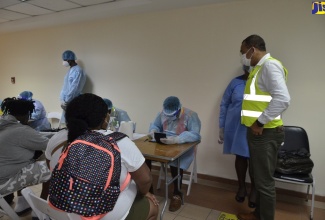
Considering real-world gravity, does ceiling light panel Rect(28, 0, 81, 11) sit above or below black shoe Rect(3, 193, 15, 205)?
above

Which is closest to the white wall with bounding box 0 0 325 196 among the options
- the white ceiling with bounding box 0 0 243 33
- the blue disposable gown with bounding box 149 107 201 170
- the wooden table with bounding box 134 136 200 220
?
the white ceiling with bounding box 0 0 243 33

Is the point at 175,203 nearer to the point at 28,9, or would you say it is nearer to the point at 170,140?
the point at 170,140

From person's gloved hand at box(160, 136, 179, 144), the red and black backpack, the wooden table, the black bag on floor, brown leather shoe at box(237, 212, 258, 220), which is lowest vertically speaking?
brown leather shoe at box(237, 212, 258, 220)

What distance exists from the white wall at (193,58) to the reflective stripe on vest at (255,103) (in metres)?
1.09

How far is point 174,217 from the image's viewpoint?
7.73ft

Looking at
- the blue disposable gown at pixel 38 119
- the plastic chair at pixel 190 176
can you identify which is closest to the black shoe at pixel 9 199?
the blue disposable gown at pixel 38 119

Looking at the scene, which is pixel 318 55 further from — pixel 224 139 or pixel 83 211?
pixel 83 211

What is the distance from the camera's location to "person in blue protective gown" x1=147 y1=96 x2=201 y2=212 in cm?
244

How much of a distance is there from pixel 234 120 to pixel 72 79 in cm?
269

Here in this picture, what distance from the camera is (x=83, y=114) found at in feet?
4.00

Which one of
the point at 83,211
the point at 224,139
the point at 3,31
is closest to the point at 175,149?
the point at 224,139

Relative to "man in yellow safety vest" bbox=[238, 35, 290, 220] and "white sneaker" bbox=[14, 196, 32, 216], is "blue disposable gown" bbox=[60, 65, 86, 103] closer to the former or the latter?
"white sneaker" bbox=[14, 196, 32, 216]

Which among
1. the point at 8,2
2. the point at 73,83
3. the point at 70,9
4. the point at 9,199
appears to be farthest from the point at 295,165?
the point at 8,2

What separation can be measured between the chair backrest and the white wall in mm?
144
